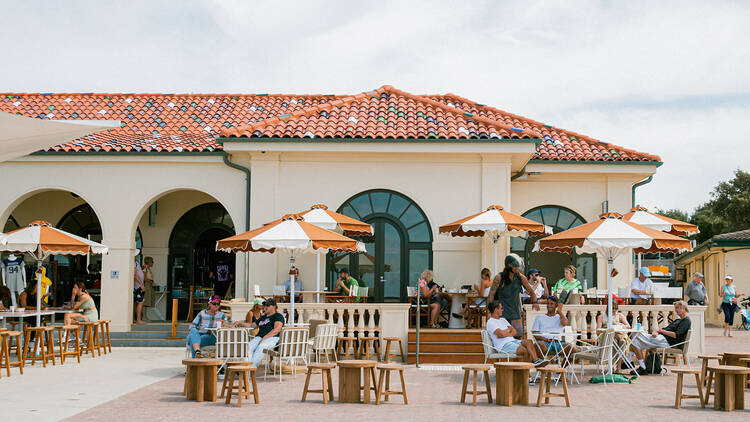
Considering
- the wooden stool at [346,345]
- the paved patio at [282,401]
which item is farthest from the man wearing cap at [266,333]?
the wooden stool at [346,345]

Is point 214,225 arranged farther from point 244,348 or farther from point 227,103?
point 244,348

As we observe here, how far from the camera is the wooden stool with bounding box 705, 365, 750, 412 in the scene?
993 centimetres

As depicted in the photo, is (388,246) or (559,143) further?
(559,143)

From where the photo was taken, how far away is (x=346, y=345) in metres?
15.4

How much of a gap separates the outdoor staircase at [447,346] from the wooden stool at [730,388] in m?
5.77

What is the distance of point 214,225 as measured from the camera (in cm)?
2195

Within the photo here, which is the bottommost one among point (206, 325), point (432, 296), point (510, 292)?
point (206, 325)

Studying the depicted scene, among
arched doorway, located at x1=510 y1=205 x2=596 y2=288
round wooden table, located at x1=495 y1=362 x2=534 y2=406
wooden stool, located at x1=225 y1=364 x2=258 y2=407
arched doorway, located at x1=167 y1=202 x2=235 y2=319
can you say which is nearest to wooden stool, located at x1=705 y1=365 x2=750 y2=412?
round wooden table, located at x1=495 y1=362 x2=534 y2=406

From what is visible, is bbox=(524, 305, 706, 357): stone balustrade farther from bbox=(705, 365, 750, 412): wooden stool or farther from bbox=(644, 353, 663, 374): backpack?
bbox=(705, 365, 750, 412): wooden stool

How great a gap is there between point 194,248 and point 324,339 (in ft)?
29.1

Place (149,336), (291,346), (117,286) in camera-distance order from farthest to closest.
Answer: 1. (117,286)
2. (149,336)
3. (291,346)

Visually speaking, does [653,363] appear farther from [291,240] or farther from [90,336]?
[90,336]

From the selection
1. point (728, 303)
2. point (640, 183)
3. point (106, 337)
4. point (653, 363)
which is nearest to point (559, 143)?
point (640, 183)

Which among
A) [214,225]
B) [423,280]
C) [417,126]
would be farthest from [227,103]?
[423,280]
